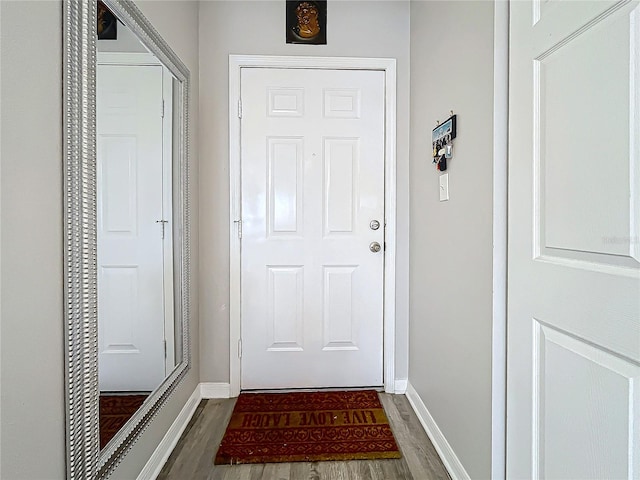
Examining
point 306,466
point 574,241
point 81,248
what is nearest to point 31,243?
point 81,248

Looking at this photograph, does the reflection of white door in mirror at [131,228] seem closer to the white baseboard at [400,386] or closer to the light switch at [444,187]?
the light switch at [444,187]

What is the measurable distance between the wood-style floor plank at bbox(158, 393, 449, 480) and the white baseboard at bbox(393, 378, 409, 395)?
0.43 metres

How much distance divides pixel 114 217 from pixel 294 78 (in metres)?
1.53

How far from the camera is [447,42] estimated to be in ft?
5.68

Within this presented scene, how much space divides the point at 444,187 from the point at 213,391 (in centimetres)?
179

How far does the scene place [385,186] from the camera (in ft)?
7.88

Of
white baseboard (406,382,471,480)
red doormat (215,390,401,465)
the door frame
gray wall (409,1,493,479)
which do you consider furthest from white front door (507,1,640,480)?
the door frame

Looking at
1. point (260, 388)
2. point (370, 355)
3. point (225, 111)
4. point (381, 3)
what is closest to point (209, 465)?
point (260, 388)

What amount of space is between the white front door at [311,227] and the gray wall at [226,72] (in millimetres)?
121

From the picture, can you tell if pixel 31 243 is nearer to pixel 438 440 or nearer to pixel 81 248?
pixel 81 248

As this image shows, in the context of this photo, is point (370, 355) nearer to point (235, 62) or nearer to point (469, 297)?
point (469, 297)

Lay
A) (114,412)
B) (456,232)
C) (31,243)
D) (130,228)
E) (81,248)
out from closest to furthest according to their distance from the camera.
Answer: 1. (31,243)
2. (81,248)
3. (114,412)
4. (130,228)
5. (456,232)

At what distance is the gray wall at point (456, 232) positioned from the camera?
1.36m

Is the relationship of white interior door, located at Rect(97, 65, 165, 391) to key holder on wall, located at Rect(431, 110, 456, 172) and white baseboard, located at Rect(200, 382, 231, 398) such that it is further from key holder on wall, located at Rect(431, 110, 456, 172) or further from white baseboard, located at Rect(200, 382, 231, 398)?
key holder on wall, located at Rect(431, 110, 456, 172)
